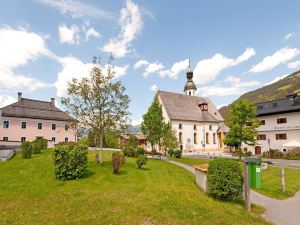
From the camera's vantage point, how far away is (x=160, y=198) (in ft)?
32.3

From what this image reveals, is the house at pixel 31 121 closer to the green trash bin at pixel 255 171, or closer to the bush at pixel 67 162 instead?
the bush at pixel 67 162

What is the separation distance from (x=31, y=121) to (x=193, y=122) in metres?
38.0

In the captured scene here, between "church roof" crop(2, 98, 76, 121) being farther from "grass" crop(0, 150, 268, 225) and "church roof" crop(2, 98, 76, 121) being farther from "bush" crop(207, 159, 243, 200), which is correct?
"bush" crop(207, 159, 243, 200)

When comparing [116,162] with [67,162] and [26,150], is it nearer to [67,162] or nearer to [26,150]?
[67,162]

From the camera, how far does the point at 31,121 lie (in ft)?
133

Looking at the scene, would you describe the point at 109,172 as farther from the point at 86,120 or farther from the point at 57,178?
the point at 86,120

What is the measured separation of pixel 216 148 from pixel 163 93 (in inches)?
860

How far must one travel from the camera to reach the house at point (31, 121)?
124 ft

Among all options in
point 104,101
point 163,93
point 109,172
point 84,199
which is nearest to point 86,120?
point 104,101

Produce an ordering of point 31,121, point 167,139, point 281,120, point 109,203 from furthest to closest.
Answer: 1. point 31,121
2. point 281,120
3. point 167,139
4. point 109,203

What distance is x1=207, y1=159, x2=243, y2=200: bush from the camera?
954 cm

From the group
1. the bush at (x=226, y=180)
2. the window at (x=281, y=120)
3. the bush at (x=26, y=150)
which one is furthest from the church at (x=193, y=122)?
the bush at (x=226, y=180)

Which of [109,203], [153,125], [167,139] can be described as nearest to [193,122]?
[167,139]

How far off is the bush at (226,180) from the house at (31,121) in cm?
3215
